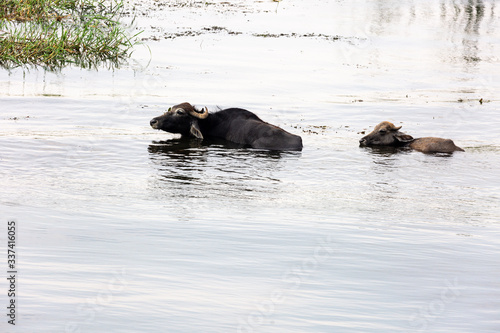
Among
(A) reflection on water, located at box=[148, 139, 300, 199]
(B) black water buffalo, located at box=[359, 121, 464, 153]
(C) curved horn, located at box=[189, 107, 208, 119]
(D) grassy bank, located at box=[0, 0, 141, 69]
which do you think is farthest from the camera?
(D) grassy bank, located at box=[0, 0, 141, 69]

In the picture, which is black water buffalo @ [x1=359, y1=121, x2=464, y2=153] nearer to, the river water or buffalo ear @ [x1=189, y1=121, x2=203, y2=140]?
the river water

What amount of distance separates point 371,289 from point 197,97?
36.9 feet

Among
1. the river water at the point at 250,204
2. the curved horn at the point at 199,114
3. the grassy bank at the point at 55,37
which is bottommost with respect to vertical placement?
the river water at the point at 250,204

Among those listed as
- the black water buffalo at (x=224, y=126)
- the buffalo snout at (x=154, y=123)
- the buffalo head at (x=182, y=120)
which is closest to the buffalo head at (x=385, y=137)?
the black water buffalo at (x=224, y=126)

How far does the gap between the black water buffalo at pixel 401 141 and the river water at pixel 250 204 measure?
12.5 inches

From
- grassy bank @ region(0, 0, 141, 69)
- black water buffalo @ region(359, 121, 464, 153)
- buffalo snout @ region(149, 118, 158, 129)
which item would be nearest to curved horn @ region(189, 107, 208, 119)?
buffalo snout @ region(149, 118, 158, 129)

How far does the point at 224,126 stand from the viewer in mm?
14461

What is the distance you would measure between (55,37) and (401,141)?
10920mm

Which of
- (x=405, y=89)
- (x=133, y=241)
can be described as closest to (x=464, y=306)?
(x=133, y=241)

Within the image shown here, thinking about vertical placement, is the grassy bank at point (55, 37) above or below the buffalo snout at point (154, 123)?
above

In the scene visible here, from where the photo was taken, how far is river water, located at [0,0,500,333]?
249 inches

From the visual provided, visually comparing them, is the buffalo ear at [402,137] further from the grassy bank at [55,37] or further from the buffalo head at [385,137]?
the grassy bank at [55,37]

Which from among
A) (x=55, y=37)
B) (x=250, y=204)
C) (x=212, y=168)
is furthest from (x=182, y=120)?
(x=55, y=37)

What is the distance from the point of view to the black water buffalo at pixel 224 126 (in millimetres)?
13617
